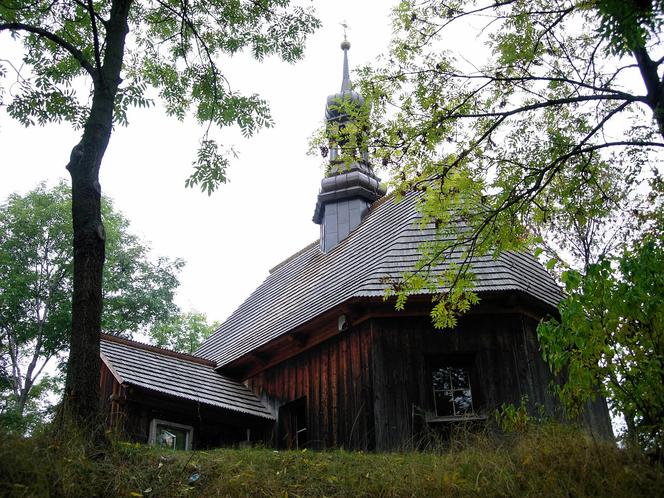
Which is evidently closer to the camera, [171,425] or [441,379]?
[441,379]

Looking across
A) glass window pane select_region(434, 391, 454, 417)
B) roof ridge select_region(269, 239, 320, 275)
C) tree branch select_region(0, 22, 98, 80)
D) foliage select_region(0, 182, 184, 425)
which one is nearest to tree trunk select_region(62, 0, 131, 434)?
tree branch select_region(0, 22, 98, 80)

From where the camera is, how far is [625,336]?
5773mm

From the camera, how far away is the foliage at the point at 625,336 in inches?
219

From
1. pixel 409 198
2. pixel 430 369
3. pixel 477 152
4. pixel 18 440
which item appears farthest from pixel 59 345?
pixel 477 152

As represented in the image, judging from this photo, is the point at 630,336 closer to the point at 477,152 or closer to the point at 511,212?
the point at 511,212

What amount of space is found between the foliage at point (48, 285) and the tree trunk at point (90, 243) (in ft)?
57.3

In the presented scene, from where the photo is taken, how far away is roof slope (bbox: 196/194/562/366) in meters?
11.8

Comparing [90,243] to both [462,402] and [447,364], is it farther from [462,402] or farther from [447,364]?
[462,402]

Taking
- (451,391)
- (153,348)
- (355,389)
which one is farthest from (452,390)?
(153,348)

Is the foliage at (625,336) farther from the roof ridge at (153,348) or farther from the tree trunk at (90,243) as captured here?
the roof ridge at (153,348)

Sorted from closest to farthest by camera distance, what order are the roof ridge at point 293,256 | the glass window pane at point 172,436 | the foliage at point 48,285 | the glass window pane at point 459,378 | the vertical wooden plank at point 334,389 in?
the glass window pane at point 459,378, the vertical wooden plank at point 334,389, the glass window pane at point 172,436, the roof ridge at point 293,256, the foliage at point 48,285

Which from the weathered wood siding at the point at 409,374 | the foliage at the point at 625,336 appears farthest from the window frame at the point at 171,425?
the foliage at the point at 625,336

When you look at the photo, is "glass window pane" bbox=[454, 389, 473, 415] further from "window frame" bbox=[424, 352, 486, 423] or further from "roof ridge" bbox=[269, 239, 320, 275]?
"roof ridge" bbox=[269, 239, 320, 275]

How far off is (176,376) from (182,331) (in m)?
17.1
